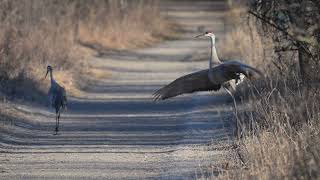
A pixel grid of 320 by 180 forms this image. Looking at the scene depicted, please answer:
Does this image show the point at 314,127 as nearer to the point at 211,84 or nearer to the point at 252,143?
the point at 252,143

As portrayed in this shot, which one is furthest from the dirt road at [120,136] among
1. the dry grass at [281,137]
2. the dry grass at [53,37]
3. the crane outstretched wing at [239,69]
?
the crane outstretched wing at [239,69]

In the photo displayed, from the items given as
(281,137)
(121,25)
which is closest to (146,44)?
(121,25)

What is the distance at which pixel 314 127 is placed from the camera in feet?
35.2

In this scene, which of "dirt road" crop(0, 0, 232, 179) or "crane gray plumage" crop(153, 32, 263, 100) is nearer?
"dirt road" crop(0, 0, 232, 179)

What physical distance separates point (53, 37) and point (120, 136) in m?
10.3

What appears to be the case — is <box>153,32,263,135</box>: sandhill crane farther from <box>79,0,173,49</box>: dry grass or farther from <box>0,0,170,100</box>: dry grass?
<box>79,0,173,49</box>: dry grass

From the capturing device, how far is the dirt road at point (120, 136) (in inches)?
440

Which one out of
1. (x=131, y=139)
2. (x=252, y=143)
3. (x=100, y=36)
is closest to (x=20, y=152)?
(x=131, y=139)

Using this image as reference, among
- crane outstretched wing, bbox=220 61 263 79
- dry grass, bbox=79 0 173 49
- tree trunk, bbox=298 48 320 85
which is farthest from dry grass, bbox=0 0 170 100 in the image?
crane outstretched wing, bbox=220 61 263 79

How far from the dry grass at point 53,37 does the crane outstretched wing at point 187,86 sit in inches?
223

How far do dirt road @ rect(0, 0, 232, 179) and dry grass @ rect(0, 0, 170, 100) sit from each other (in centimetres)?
91

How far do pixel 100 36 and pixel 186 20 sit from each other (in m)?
21.4

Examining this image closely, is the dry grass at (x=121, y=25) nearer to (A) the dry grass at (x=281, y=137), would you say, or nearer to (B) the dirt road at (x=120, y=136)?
(B) the dirt road at (x=120, y=136)

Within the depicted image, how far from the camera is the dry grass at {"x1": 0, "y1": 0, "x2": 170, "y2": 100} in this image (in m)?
19.0
